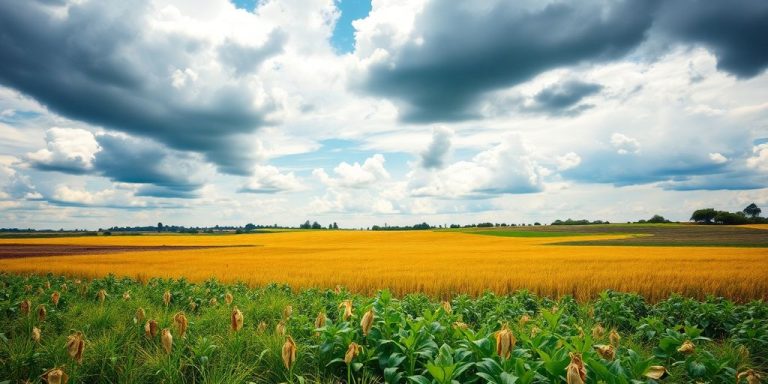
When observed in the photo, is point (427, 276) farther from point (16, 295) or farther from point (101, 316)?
point (16, 295)

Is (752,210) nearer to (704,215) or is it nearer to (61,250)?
(704,215)

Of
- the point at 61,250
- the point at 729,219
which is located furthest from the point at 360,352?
the point at 729,219

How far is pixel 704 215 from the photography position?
9762 centimetres

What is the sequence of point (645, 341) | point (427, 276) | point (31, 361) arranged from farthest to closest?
point (427, 276)
point (645, 341)
point (31, 361)

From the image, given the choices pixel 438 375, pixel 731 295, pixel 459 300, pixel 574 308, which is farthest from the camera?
pixel 731 295

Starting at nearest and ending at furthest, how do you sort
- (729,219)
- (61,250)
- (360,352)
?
1. (360,352)
2. (61,250)
3. (729,219)

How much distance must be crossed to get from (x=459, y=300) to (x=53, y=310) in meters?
7.74

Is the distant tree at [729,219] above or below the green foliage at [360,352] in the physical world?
below

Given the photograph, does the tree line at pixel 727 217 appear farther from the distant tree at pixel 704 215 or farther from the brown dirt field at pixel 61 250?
the brown dirt field at pixel 61 250

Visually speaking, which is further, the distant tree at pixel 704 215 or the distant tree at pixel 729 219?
the distant tree at pixel 704 215

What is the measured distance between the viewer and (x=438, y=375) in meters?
2.71

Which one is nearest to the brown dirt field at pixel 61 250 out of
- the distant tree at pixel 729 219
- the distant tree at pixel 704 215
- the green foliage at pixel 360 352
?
the green foliage at pixel 360 352

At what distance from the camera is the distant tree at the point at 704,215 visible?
95825mm

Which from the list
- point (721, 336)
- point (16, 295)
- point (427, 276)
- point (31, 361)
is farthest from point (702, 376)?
point (16, 295)
